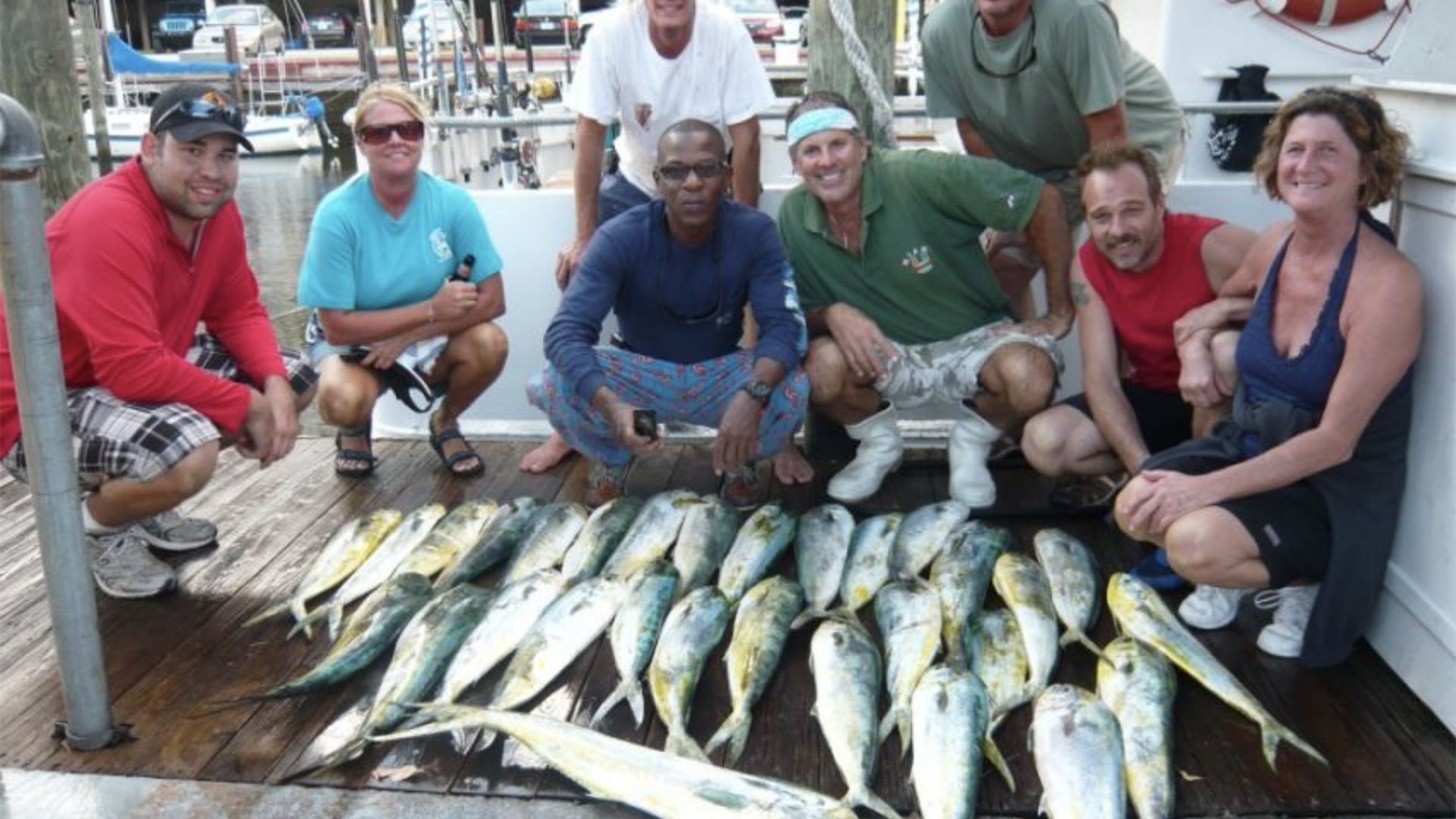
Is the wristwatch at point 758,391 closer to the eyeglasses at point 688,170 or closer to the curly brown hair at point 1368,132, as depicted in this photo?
the eyeglasses at point 688,170

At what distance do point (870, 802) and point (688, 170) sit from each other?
2012 mm

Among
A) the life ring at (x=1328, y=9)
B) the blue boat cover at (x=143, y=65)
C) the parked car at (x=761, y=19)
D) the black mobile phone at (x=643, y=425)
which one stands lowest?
the black mobile phone at (x=643, y=425)

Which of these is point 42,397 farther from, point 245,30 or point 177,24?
point 177,24

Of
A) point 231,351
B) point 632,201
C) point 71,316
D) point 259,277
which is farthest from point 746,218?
point 259,277

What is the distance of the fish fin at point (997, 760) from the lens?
2.48 meters

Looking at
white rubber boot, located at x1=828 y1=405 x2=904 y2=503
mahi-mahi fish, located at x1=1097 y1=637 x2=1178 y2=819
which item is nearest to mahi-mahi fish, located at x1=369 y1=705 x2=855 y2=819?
mahi-mahi fish, located at x1=1097 y1=637 x2=1178 y2=819

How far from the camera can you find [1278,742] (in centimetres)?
262

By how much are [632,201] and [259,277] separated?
11.3 meters

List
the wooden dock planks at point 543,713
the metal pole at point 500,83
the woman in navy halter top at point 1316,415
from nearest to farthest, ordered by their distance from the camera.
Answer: the wooden dock planks at point 543,713
the woman in navy halter top at point 1316,415
the metal pole at point 500,83

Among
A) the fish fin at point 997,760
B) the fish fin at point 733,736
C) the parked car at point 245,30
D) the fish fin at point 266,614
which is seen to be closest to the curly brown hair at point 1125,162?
the fish fin at point 997,760

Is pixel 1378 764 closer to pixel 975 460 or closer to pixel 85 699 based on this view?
pixel 975 460

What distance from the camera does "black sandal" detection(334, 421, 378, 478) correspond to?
15.1 ft

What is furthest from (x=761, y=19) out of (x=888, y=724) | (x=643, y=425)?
(x=888, y=724)

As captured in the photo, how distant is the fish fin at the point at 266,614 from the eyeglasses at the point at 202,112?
4.47ft
